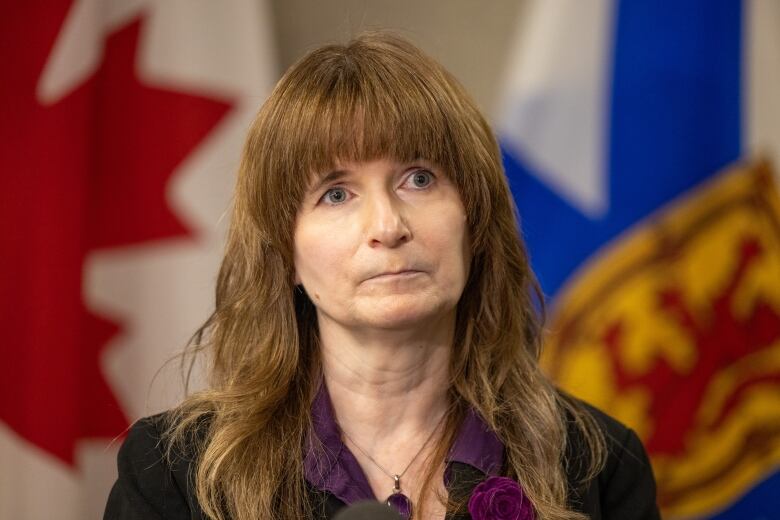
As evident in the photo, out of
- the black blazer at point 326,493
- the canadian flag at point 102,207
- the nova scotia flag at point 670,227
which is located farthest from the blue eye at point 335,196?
the nova scotia flag at point 670,227

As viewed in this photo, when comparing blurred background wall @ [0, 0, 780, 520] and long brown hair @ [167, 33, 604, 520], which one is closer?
long brown hair @ [167, 33, 604, 520]

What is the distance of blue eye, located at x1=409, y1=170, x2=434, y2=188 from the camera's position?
1468 mm

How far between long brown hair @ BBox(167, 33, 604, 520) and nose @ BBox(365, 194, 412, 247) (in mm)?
65

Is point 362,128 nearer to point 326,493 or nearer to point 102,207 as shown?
point 326,493

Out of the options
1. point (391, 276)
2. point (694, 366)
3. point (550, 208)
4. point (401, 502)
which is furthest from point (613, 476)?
point (550, 208)

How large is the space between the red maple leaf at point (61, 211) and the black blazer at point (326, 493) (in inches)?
33.1

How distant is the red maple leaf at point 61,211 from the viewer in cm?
233

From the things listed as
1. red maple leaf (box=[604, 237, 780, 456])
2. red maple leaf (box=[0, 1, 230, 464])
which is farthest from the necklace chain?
red maple leaf (box=[604, 237, 780, 456])

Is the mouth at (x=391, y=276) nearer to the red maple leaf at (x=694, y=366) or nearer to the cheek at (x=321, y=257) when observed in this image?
the cheek at (x=321, y=257)

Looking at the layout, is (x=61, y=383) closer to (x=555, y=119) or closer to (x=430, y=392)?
(x=430, y=392)

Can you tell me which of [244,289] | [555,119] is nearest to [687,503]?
[555,119]

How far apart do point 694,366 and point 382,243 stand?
57.4 inches

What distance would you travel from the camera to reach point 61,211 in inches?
93.1

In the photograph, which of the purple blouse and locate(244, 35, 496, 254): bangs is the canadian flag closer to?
the purple blouse
